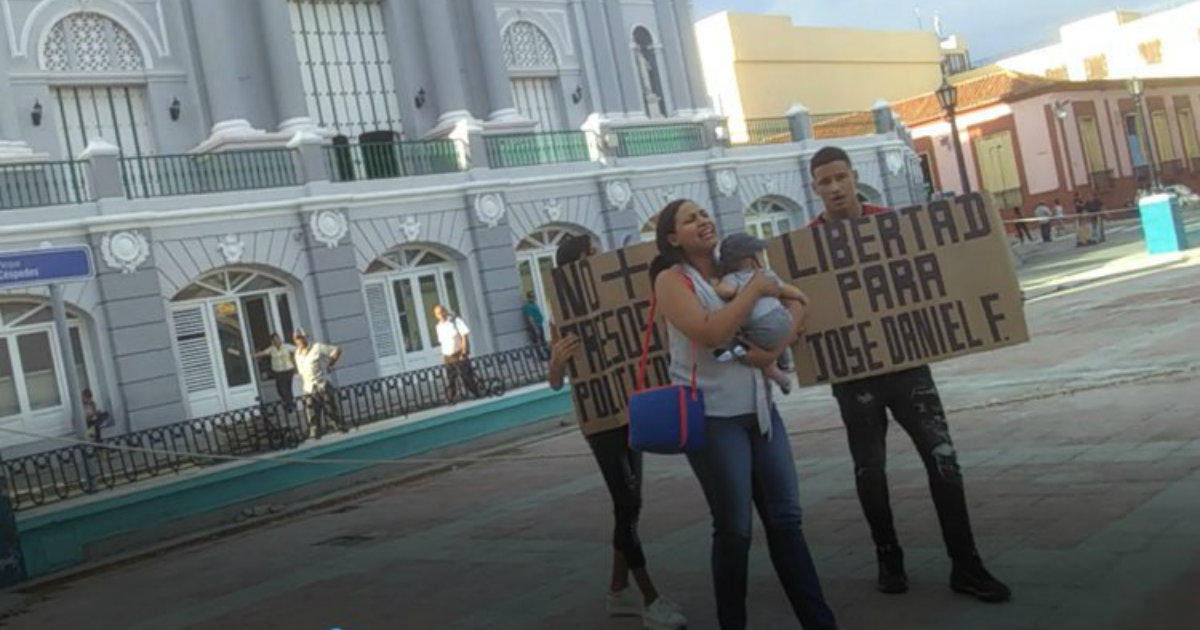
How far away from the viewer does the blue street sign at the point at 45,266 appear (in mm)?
9234

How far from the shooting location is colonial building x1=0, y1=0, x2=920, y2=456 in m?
17.5

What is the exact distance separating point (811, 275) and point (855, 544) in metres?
1.66

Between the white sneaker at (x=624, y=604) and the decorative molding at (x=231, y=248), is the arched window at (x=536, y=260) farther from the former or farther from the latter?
the white sneaker at (x=624, y=604)

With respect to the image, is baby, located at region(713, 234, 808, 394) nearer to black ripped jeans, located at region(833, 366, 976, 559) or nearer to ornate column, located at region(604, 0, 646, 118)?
black ripped jeans, located at region(833, 366, 976, 559)

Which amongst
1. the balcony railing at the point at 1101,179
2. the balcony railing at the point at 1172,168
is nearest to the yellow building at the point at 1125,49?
the balcony railing at the point at 1172,168

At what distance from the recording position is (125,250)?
56.9ft

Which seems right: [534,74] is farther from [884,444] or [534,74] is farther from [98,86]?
[884,444]

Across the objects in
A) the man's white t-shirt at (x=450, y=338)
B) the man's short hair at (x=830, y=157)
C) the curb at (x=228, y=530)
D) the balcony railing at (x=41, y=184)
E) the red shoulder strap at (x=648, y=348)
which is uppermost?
the balcony railing at (x=41, y=184)

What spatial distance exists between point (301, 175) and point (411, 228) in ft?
7.54

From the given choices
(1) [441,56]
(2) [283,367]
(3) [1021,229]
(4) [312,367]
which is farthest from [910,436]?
(3) [1021,229]

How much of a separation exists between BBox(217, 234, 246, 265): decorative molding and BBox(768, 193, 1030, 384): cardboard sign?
50.9 ft

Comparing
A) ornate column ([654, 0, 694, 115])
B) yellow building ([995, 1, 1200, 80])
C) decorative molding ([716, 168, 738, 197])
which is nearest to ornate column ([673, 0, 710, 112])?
ornate column ([654, 0, 694, 115])

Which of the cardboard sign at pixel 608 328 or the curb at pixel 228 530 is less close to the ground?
the cardboard sign at pixel 608 328

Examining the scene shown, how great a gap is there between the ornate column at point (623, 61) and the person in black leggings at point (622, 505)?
23037 millimetres
